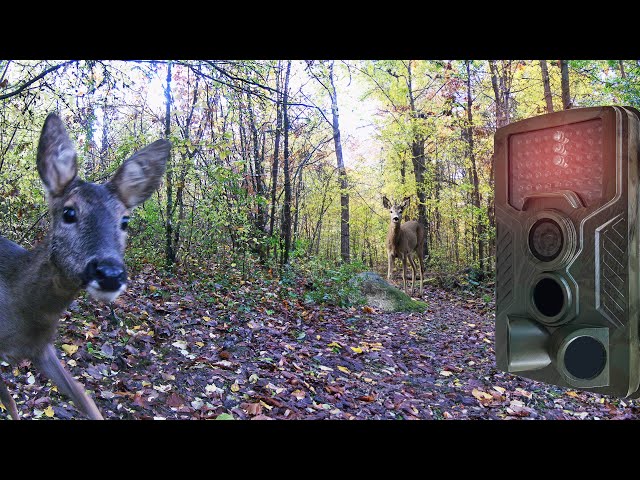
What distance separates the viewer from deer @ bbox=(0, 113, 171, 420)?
1.24 m

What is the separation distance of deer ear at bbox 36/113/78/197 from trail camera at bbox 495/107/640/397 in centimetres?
115

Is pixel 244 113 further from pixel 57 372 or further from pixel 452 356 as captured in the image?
pixel 452 356

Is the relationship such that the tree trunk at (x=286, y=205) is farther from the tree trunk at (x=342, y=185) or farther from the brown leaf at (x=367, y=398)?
the brown leaf at (x=367, y=398)

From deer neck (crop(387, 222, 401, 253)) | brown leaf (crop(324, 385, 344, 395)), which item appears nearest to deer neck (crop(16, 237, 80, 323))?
brown leaf (crop(324, 385, 344, 395))

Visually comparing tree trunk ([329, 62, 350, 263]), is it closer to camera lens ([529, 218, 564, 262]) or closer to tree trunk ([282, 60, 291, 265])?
tree trunk ([282, 60, 291, 265])

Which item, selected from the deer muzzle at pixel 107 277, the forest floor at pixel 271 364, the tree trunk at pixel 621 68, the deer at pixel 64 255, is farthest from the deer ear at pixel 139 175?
the tree trunk at pixel 621 68

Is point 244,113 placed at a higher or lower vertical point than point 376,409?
higher

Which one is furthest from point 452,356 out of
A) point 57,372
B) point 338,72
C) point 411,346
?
point 57,372

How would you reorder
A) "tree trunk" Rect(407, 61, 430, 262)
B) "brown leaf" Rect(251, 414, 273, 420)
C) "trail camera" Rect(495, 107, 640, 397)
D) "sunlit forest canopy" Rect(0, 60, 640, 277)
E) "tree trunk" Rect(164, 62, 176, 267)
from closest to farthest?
"trail camera" Rect(495, 107, 640, 397), "brown leaf" Rect(251, 414, 273, 420), "sunlit forest canopy" Rect(0, 60, 640, 277), "tree trunk" Rect(164, 62, 176, 267), "tree trunk" Rect(407, 61, 430, 262)

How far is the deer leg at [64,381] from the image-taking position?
143 cm

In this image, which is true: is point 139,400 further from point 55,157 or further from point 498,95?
point 498,95

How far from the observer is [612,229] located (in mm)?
826

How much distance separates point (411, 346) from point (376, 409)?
544 mm
